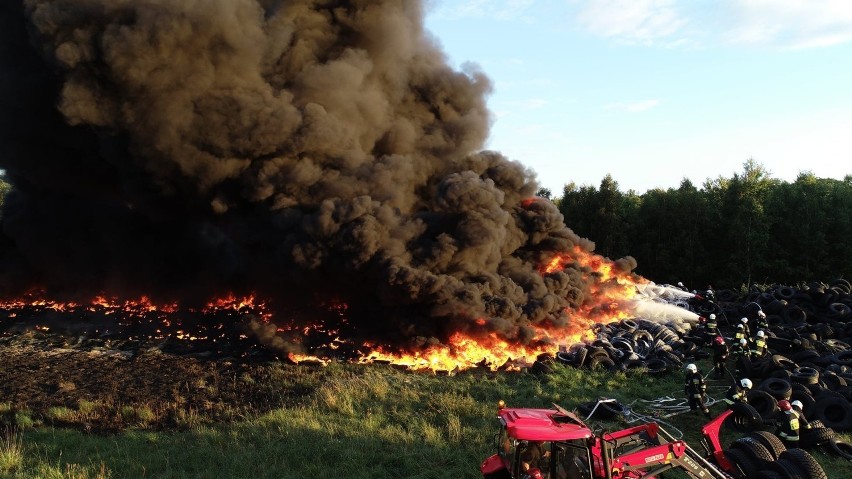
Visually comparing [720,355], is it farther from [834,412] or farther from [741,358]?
[834,412]

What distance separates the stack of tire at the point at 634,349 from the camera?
18891 millimetres

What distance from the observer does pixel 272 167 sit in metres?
22.6

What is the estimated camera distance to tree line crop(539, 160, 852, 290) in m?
36.6

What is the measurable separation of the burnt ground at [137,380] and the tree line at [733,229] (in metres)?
30.3

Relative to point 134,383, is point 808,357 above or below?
above

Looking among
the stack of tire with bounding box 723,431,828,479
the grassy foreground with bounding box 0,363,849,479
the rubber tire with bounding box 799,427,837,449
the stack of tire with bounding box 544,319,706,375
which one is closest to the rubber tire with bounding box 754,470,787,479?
the stack of tire with bounding box 723,431,828,479

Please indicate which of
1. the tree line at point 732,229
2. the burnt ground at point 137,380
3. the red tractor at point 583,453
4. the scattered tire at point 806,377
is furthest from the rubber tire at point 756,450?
the tree line at point 732,229

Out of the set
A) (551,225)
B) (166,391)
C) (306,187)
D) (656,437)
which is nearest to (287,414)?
(166,391)

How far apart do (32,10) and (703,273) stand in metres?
39.7

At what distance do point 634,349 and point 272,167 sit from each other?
48.7 ft

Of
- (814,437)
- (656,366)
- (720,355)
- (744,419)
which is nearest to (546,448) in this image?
(814,437)

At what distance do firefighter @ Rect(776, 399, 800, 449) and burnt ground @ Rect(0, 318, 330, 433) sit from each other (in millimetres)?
11038

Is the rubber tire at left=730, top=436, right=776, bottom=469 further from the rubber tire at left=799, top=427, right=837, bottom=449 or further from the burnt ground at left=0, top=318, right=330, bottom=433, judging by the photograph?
the burnt ground at left=0, top=318, right=330, bottom=433

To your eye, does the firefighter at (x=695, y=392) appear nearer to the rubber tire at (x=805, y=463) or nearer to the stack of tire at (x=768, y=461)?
the stack of tire at (x=768, y=461)
